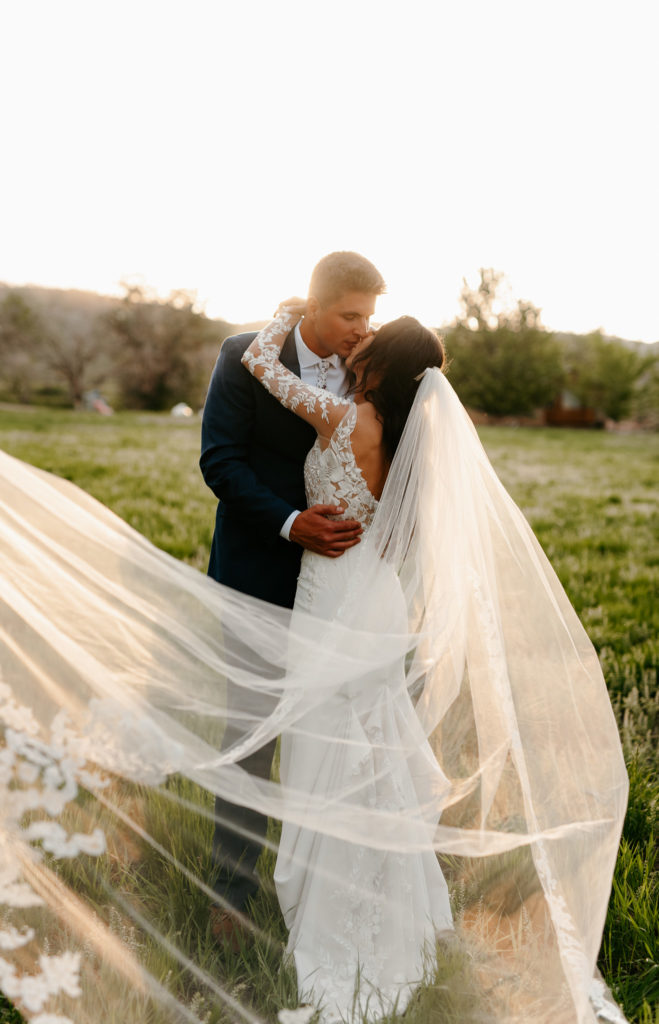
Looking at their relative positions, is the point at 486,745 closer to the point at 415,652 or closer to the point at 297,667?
the point at 415,652

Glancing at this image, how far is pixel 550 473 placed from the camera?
1977 cm

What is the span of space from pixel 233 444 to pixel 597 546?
25.1 feet

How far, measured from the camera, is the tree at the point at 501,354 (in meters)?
72.9

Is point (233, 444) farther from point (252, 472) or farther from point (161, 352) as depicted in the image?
point (161, 352)

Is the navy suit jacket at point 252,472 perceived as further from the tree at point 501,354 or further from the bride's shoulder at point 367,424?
the tree at point 501,354

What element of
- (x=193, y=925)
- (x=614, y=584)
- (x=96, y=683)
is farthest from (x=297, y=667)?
(x=614, y=584)

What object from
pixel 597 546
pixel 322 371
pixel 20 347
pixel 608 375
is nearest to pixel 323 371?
pixel 322 371

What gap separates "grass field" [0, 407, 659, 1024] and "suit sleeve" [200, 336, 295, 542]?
1345 millimetres

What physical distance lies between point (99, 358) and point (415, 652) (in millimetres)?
58623

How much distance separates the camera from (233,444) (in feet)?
10.4

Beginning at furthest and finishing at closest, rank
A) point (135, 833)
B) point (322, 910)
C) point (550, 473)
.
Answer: point (550, 473) < point (322, 910) < point (135, 833)

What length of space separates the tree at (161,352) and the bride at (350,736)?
5322cm

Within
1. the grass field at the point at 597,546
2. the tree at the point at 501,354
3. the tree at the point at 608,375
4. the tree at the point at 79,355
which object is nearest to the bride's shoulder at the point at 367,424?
the grass field at the point at 597,546

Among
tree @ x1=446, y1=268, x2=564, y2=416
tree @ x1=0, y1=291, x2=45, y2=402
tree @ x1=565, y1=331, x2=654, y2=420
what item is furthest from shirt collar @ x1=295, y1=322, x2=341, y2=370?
tree @ x1=565, y1=331, x2=654, y2=420
